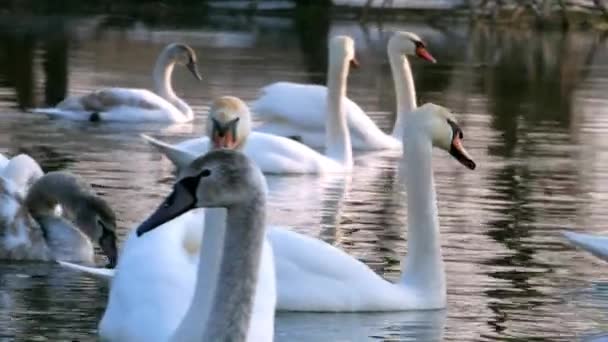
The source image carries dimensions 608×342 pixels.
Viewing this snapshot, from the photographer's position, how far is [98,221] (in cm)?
1020

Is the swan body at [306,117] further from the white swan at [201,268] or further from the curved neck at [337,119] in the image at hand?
the white swan at [201,268]

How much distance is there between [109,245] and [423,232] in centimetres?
180

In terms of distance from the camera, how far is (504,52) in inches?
1415

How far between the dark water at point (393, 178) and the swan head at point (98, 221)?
298mm

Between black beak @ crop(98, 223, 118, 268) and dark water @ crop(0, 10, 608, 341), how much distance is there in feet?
0.93

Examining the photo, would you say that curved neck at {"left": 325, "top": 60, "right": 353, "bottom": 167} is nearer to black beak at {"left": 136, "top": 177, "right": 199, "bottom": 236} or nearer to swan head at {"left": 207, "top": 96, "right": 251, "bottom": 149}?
swan head at {"left": 207, "top": 96, "right": 251, "bottom": 149}

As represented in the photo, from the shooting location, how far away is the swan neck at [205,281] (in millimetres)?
6551

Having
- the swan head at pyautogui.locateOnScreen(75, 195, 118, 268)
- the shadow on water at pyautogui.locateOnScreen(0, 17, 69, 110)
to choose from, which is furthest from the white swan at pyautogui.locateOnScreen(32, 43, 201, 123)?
the swan head at pyautogui.locateOnScreen(75, 195, 118, 268)

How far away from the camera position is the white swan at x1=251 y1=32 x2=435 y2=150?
17112mm

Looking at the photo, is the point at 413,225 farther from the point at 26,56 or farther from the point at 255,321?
the point at 26,56

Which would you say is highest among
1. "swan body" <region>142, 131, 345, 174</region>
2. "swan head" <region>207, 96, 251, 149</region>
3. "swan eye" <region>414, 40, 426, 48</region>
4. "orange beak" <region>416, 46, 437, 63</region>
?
"swan eye" <region>414, 40, 426, 48</region>

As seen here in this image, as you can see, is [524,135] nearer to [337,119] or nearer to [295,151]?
[337,119]

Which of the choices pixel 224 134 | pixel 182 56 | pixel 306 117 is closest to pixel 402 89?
pixel 306 117

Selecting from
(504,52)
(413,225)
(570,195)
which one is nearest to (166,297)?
(413,225)
